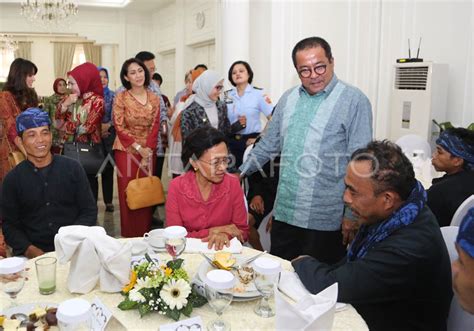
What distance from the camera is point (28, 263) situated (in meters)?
1.71

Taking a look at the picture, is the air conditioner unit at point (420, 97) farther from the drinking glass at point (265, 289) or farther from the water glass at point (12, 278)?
the water glass at point (12, 278)

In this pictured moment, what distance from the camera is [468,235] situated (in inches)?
40.0

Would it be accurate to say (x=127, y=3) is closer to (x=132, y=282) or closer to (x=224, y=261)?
(x=224, y=261)

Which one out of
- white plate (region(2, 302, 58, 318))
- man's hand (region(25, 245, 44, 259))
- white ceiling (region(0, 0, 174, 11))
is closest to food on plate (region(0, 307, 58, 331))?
white plate (region(2, 302, 58, 318))

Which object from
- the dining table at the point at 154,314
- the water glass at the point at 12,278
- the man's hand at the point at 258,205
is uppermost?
the water glass at the point at 12,278

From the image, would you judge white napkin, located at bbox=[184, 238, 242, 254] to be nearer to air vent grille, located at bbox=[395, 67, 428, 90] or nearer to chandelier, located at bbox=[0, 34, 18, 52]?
air vent grille, located at bbox=[395, 67, 428, 90]

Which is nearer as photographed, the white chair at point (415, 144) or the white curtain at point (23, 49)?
the white chair at point (415, 144)

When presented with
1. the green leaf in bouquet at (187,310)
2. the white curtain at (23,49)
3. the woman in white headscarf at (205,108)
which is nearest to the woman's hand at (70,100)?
the woman in white headscarf at (205,108)

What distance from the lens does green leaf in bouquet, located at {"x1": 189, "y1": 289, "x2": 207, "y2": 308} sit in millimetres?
1386

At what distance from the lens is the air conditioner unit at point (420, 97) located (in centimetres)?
435

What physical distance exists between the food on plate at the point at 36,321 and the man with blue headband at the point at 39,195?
43.2 inches

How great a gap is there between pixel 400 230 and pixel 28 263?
140 centimetres

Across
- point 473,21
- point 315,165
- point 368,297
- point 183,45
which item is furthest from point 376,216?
point 183,45

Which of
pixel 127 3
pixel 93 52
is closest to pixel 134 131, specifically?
pixel 127 3
